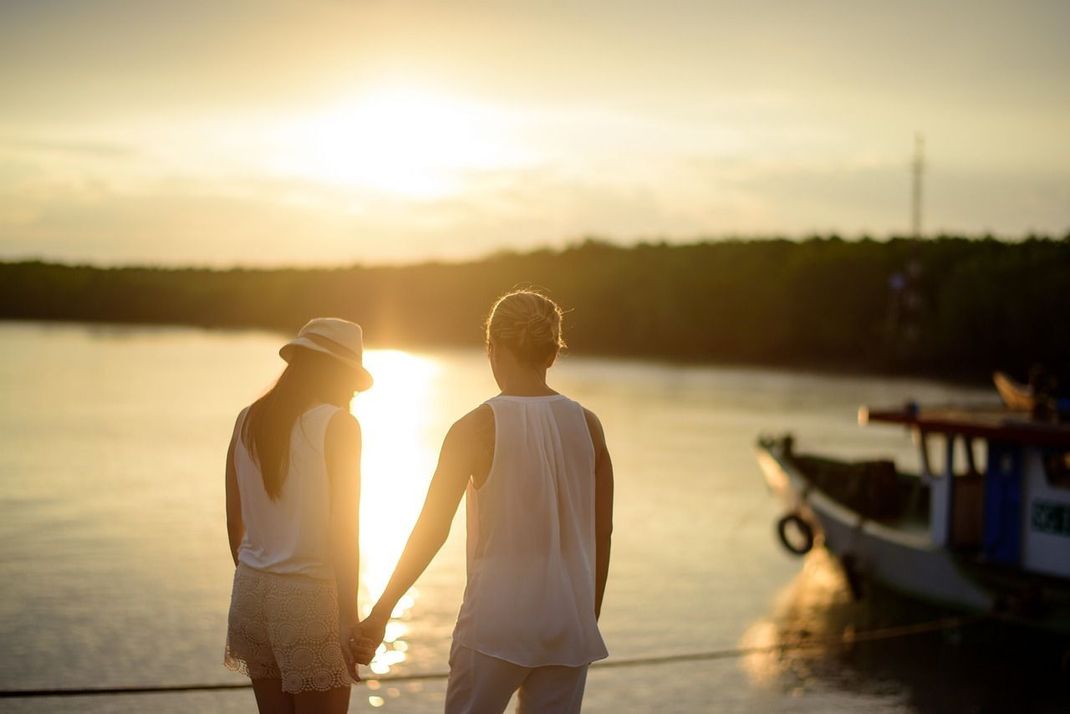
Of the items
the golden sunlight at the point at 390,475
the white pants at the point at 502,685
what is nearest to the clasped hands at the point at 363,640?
the white pants at the point at 502,685

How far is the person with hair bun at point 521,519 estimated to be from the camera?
4086 millimetres

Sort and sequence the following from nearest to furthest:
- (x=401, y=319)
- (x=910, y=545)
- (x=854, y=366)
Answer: (x=910, y=545) → (x=854, y=366) → (x=401, y=319)

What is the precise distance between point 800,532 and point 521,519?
1642 cm

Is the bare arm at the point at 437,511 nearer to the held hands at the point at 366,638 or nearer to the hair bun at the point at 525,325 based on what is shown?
the held hands at the point at 366,638

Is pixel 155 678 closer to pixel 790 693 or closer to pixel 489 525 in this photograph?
pixel 790 693

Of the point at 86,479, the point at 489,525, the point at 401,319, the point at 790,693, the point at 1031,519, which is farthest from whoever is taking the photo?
the point at 401,319

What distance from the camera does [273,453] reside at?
14.8 ft

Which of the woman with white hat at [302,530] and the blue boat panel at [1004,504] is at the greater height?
the woman with white hat at [302,530]

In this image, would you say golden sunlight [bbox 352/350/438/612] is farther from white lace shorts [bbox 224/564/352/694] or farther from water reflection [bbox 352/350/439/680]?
white lace shorts [bbox 224/564/352/694]

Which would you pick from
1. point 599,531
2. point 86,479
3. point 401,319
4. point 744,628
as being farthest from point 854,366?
point 599,531

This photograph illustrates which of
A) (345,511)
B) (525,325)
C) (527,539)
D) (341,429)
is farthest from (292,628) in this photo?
(525,325)

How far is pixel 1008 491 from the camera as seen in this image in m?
14.7

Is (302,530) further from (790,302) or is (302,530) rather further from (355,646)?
(790,302)

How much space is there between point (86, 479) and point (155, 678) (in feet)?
57.8
